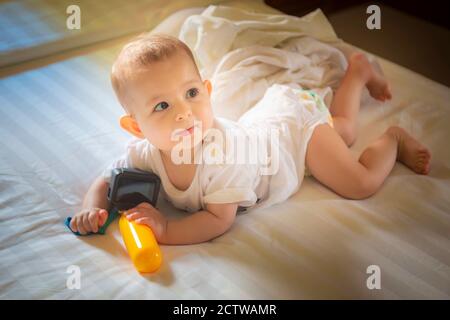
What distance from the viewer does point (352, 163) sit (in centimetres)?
113

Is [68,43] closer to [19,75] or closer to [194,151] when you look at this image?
[19,75]

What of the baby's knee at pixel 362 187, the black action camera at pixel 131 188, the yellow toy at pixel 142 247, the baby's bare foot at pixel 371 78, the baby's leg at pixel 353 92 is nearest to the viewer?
the yellow toy at pixel 142 247

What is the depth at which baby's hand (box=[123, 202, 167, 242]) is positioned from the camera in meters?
0.95

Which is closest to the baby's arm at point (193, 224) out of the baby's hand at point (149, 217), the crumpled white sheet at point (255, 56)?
the baby's hand at point (149, 217)

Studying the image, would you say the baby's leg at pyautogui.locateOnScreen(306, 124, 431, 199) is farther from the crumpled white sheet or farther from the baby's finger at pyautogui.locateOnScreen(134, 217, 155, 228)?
the baby's finger at pyautogui.locateOnScreen(134, 217, 155, 228)

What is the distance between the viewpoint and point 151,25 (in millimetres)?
1660

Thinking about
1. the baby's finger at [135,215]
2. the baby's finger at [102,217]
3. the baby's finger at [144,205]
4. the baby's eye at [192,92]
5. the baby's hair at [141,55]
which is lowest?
→ the baby's finger at [102,217]

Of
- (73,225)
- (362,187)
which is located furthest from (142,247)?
(362,187)

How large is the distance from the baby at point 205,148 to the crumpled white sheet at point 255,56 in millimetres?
100

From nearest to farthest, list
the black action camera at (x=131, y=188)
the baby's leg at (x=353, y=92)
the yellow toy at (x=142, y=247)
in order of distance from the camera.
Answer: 1. the yellow toy at (x=142, y=247)
2. the black action camera at (x=131, y=188)
3. the baby's leg at (x=353, y=92)

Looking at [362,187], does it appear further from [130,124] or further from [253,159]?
[130,124]

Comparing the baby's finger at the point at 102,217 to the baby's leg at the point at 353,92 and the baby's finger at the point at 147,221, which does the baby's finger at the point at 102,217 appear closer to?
the baby's finger at the point at 147,221

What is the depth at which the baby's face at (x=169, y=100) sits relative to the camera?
0.92 meters
